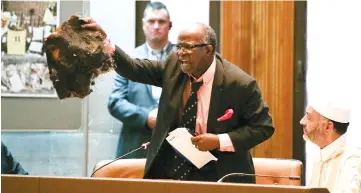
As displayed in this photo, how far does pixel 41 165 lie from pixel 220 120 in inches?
80.9

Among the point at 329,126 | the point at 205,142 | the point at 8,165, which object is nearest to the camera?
the point at 205,142

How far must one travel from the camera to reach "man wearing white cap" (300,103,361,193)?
2.84m

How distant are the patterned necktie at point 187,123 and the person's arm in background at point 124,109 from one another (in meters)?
1.13

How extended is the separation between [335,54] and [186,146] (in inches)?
79.0

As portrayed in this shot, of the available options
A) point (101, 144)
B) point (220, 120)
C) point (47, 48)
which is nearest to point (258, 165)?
point (220, 120)

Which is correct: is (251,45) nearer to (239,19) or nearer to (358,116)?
(239,19)

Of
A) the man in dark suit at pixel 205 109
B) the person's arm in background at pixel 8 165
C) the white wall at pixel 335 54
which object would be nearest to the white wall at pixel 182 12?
the white wall at pixel 335 54

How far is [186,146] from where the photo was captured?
2932 millimetres

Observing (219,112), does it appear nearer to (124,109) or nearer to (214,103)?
(214,103)

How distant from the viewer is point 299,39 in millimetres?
4863

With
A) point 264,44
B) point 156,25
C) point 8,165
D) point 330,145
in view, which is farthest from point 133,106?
point 330,145

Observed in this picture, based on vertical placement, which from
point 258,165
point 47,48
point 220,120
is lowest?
point 258,165

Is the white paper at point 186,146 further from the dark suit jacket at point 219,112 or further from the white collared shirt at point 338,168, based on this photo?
the white collared shirt at point 338,168

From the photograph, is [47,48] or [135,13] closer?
[47,48]
